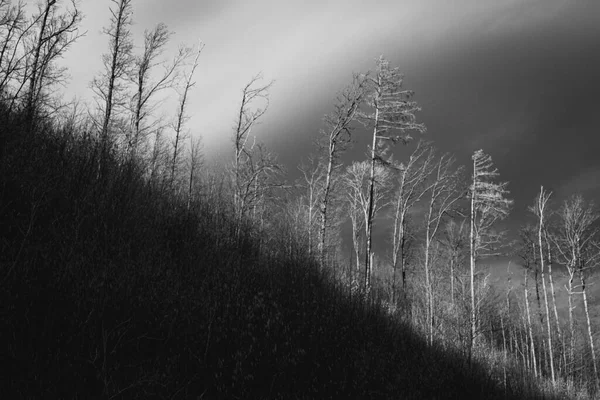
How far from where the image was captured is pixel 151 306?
4691 millimetres

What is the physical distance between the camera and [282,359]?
5.38 metres

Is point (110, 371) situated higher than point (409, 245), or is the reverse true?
point (409, 245)

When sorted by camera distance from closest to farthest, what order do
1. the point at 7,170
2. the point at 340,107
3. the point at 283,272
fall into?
the point at 7,170 < the point at 283,272 < the point at 340,107

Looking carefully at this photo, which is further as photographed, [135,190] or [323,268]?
[323,268]

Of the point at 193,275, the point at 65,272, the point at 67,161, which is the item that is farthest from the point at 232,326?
the point at 67,161

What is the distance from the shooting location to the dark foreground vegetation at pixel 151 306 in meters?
3.54

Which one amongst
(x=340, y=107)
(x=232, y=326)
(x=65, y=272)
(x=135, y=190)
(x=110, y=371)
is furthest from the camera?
(x=340, y=107)

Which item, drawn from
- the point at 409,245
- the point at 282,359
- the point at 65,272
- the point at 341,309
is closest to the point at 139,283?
the point at 65,272

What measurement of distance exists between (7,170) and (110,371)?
3.41 m

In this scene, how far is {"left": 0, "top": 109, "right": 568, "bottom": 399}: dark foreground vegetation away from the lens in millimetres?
3543

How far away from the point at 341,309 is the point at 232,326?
3542mm

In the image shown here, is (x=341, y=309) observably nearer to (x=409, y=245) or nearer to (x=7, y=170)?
(x=7, y=170)

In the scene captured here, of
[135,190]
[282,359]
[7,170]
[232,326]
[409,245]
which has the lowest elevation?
[282,359]

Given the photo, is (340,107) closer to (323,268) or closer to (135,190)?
(323,268)
